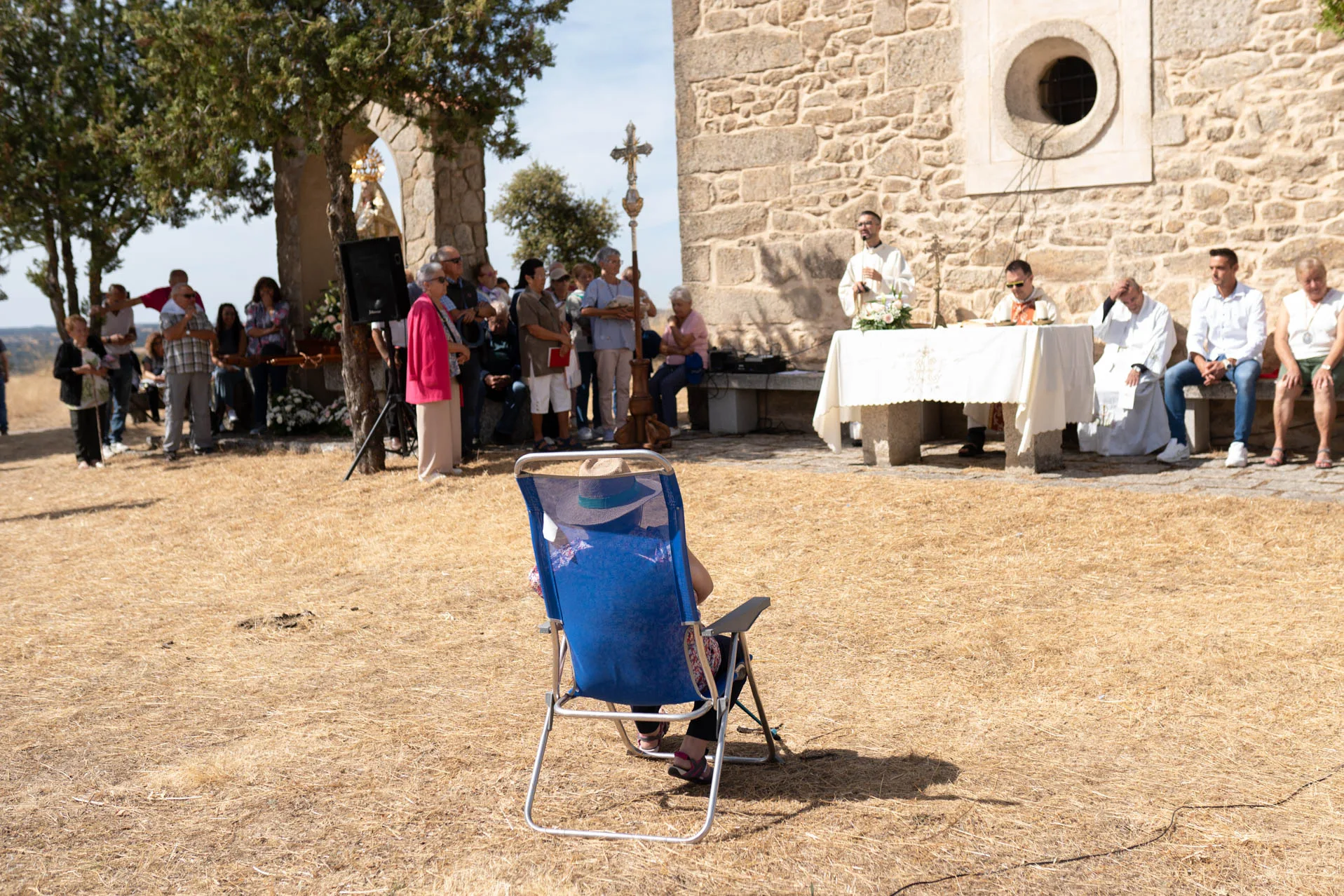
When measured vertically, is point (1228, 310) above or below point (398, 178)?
below

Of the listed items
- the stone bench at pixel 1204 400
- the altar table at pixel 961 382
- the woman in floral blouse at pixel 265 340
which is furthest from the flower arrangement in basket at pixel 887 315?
the woman in floral blouse at pixel 265 340

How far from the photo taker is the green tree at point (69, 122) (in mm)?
15117

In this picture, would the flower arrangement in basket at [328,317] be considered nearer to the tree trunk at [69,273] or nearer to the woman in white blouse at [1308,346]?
the tree trunk at [69,273]

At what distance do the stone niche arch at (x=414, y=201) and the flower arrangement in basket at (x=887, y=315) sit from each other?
4737 mm

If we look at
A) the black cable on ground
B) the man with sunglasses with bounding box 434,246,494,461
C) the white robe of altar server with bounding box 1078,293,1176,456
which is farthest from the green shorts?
the man with sunglasses with bounding box 434,246,494,461

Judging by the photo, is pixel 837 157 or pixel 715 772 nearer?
pixel 715 772

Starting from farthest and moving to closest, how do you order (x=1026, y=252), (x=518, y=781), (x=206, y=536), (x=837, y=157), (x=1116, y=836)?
(x=837, y=157)
(x=1026, y=252)
(x=206, y=536)
(x=518, y=781)
(x=1116, y=836)

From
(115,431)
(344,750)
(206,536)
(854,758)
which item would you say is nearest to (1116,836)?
(854,758)

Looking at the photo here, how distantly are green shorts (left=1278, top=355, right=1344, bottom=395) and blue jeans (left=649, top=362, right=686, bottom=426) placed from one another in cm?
508

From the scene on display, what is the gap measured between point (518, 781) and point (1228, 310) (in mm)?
7252

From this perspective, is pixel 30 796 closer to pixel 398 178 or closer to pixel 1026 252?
pixel 1026 252

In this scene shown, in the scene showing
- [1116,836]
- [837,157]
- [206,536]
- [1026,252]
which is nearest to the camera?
[1116,836]

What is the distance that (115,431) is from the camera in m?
13.1

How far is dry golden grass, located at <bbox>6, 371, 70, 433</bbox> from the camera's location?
18219mm
